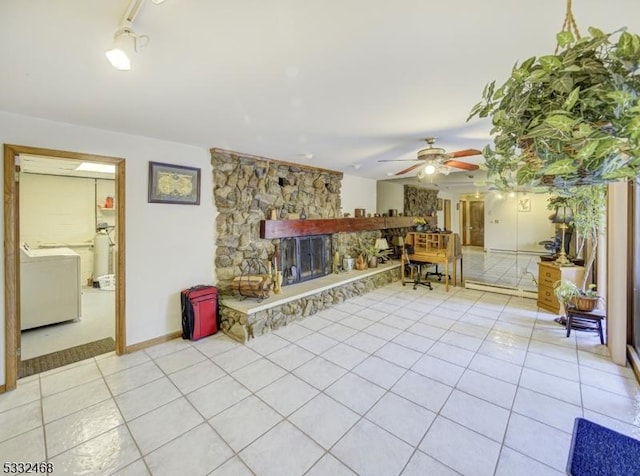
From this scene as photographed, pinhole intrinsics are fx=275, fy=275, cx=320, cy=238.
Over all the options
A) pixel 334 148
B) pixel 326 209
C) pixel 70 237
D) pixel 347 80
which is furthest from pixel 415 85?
pixel 70 237

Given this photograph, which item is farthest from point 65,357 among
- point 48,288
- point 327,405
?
point 327,405

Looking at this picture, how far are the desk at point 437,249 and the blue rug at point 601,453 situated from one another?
12.1 feet

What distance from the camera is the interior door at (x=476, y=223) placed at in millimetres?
9453

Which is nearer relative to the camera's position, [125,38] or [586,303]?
[125,38]

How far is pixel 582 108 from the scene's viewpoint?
78 cm

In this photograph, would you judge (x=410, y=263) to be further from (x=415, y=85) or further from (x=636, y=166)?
(x=636, y=166)

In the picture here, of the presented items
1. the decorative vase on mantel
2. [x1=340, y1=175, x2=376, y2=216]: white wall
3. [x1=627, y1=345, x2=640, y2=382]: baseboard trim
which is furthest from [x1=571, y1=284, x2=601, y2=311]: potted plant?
[x1=340, y1=175, x2=376, y2=216]: white wall

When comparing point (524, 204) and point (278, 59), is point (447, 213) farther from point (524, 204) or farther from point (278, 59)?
point (278, 59)

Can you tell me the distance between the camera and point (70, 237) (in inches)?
221

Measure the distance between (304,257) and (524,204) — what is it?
17.2 ft

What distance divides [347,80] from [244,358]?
2785 millimetres

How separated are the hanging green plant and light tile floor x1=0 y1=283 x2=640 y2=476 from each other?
1.79 m

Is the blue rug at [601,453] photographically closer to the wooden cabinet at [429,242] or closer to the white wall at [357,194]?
the wooden cabinet at [429,242]

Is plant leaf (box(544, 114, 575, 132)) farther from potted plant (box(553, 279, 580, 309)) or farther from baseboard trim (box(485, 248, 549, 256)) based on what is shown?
baseboard trim (box(485, 248, 549, 256))
